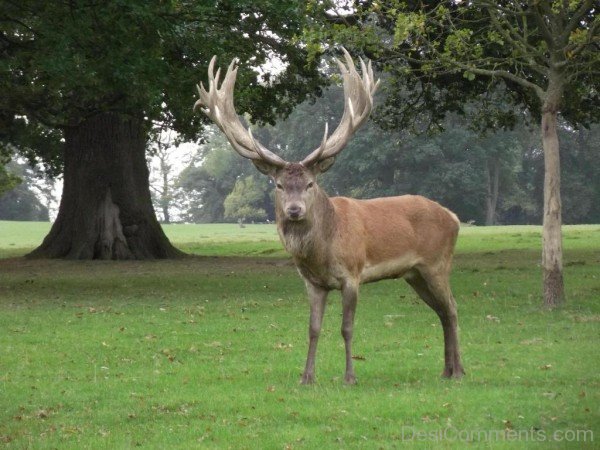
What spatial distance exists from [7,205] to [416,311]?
266ft

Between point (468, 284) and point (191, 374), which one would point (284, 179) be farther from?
point (468, 284)

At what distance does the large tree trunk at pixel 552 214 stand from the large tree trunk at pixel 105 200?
15.3 m

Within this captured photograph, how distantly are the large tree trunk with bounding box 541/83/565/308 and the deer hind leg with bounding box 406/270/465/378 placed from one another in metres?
6.45

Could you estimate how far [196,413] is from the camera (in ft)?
30.9

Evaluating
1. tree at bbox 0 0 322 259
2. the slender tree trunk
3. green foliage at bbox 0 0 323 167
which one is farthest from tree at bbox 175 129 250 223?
green foliage at bbox 0 0 323 167

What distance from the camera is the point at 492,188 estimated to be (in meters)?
84.0

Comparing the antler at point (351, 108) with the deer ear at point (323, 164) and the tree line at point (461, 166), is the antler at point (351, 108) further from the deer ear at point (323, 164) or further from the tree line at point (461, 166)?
the tree line at point (461, 166)

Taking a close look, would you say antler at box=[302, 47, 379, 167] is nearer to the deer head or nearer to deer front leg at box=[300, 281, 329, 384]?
the deer head

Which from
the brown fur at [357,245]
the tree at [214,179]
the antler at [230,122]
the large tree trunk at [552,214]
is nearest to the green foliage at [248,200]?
the tree at [214,179]

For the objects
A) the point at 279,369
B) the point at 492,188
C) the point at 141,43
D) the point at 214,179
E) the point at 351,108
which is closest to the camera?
the point at 351,108

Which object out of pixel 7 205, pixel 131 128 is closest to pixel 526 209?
pixel 7 205

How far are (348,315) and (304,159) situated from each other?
4.75 ft

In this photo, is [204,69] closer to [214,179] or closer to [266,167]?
[266,167]

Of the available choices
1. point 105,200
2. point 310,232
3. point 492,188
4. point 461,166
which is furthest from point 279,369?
point 492,188
